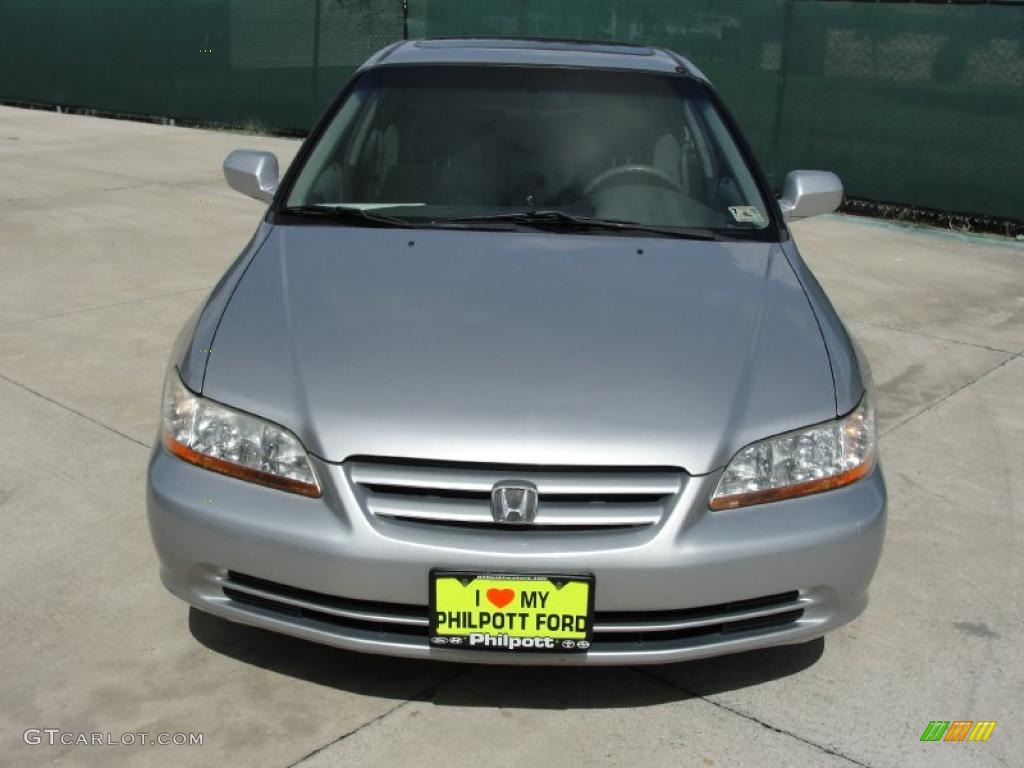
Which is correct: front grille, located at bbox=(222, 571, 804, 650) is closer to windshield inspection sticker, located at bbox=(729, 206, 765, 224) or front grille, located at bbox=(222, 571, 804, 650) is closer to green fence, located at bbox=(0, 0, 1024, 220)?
windshield inspection sticker, located at bbox=(729, 206, 765, 224)

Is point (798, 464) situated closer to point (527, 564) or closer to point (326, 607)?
point (527, 564)

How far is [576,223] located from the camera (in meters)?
3.95

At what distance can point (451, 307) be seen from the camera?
3.33m

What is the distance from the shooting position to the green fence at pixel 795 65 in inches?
405

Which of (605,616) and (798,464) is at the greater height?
(798,464)

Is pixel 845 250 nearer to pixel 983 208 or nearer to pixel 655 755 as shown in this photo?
pixel 983 208

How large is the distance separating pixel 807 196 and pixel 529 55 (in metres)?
1.16

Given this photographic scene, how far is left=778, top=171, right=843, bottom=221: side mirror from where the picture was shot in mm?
4590

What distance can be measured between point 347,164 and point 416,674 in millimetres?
1873

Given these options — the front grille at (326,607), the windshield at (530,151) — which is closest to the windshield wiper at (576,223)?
the windshield at (530,151)

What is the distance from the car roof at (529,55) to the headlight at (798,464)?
6.47 ft

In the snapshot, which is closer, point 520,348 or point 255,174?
point 520,348

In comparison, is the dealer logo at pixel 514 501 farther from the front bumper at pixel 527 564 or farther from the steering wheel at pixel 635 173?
the steering wheel at pixel 635 173

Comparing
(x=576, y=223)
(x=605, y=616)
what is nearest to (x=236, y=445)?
(x=605, y=616)
